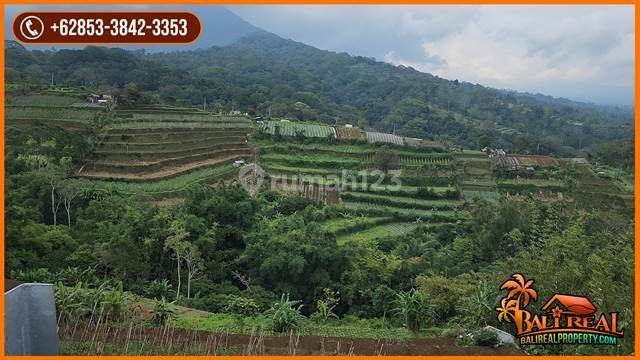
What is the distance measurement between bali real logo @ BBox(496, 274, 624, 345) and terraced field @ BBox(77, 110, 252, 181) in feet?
55.0

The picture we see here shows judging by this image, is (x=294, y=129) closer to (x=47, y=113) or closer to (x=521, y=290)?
(x=47, y=113)

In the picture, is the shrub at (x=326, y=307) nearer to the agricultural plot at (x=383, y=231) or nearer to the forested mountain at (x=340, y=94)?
the agricultural plot at (x=383, y=231)

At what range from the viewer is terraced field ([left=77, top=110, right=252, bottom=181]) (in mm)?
20453

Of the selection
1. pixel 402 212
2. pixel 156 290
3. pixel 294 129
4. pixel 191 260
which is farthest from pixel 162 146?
pixel 156 290

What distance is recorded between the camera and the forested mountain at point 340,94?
4406cm

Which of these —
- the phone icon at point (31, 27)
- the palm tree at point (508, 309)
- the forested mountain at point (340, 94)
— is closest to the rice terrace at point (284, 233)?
the palm tree at point (508, 309)

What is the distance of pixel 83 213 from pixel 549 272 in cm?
1200

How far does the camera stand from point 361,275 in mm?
11758

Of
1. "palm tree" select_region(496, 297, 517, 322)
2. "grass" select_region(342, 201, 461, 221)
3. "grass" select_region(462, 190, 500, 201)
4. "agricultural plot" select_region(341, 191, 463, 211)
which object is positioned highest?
"grass" select_region(462, 190, 500, 201)

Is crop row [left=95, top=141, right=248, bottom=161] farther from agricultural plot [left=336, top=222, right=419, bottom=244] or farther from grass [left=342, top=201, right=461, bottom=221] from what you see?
agricultural plot [left=336, top=222, right=419, bottom=244]

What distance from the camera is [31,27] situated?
566 centimetres

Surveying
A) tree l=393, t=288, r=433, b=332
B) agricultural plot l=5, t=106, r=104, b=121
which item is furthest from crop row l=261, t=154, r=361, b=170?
tree l=393, t=288, r=433, b=332

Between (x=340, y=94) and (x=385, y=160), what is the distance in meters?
57.7

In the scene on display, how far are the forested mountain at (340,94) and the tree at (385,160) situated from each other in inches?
464
